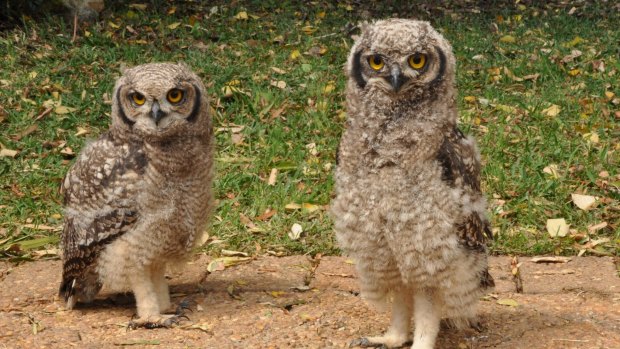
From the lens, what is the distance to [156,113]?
4250mm

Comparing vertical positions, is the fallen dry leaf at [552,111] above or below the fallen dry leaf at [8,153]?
above

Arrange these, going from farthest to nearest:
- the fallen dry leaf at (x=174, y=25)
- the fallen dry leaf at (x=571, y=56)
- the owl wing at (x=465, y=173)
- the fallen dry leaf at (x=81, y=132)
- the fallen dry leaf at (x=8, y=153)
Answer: the fallen dry leaf at (x=174, y=25) → the fallen dry leaf at (x=571, y=56) → the fallen dry leaf at (x=81, y=132) → the fallen dry leaf at (x=8, y=153) → the owl wing at (x=465, y=173)

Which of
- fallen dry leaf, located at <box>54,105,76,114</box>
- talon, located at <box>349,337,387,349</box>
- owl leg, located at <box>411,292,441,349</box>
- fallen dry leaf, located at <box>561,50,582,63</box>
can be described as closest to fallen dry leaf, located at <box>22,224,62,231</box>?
fallen dry leaf, located at <box>54,105,76,114</box>

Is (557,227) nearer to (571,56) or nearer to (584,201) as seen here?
(584,201)

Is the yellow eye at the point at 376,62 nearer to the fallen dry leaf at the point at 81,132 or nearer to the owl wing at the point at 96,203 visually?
the owl wing at the point at 96,203

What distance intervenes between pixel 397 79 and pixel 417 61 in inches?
5.4

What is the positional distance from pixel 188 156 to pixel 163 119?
240 millimetres

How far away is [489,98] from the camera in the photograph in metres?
7.81

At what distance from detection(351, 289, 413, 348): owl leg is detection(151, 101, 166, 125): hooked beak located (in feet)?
4.82

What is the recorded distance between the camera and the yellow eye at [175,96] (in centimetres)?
432

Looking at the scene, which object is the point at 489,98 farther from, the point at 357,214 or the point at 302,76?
the point at 357,214

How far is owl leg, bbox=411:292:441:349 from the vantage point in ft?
13.1

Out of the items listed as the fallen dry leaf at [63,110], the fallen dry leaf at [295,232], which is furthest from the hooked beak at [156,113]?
the fallen dry leaf at [63,110]

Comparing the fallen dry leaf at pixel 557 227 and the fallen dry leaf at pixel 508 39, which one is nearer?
the fallen dry leaf at pixel 557 227
